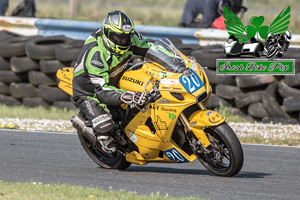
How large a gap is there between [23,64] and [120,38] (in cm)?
628

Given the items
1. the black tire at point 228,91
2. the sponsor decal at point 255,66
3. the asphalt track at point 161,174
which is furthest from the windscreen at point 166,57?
the black tire at point 228,91

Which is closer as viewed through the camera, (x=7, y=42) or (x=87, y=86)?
(x=87, y=86)

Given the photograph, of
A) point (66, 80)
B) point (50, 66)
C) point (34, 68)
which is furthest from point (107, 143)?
point (34, 68)

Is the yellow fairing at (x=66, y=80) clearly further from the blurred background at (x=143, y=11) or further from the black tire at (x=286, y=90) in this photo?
the blurred background at (x=143, y=11)

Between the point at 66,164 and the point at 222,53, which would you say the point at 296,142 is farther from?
the point at 66,164

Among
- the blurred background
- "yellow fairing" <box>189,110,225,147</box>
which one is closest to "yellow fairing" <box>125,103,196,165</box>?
"yellow fairing" <box>189,110,225,147</box>

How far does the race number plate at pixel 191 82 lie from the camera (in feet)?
20.2

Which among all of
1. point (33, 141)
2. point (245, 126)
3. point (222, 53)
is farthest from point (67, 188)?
point (222, 53)

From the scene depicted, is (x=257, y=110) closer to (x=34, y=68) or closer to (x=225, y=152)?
(x=34, y=68)

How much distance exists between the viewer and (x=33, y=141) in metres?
9.16

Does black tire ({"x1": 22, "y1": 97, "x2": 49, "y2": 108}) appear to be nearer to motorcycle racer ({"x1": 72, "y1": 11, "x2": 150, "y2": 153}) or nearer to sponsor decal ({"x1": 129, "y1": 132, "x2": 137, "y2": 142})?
motorcycle racer ({"x1": 72, "y1": 11, "x2": 150, "y2": 153})

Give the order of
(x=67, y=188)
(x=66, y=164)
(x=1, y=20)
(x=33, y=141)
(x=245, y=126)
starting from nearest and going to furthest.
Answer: (x=67, y=188) → (x=66, y=164) → (x=33, y=141) → (x=245, y=126) → (x=1, y=20)

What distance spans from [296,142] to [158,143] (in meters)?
3.40

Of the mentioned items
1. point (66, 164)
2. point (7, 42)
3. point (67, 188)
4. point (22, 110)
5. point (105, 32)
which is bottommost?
point (22, 110)
